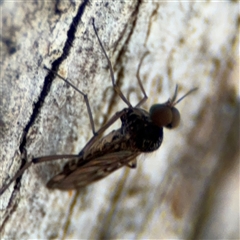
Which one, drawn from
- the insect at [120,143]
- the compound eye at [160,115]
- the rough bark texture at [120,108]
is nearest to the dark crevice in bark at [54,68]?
the rough bark texture at [120,108]

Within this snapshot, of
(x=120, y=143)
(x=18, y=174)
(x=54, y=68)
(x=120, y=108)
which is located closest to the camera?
(x=54, y=68)

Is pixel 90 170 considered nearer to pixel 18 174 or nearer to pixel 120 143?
pixel 120 143

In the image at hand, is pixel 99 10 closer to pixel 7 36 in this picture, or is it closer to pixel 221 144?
pixel 7 36

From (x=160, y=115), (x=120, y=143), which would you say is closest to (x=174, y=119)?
(x=160, y=115)

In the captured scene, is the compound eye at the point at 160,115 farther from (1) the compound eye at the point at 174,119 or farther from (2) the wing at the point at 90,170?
(2) the wing at the point at 90,170

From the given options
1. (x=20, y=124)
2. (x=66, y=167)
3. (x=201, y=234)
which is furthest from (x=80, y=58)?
(x=201, y=234)

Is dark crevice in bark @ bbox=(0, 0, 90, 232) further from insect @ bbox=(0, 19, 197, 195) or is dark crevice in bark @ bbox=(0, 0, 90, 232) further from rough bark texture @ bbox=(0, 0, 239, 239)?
insect @ bbox=(0, 19, 197, 195)
